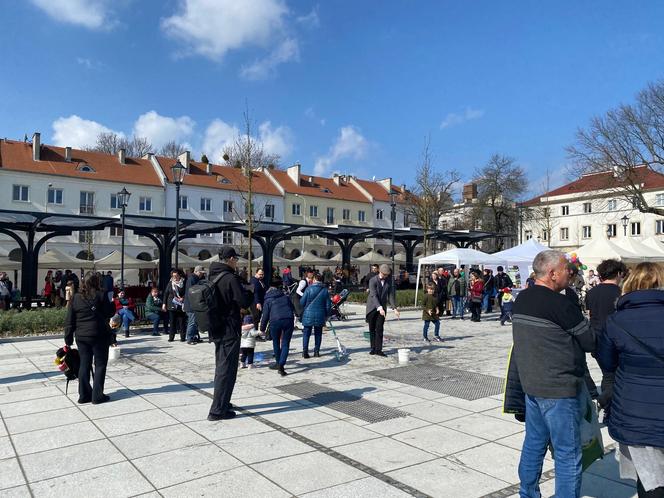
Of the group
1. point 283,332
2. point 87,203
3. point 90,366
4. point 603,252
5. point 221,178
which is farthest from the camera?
point 221,178

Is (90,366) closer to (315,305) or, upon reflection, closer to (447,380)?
(315,305)

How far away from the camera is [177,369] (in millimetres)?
8609

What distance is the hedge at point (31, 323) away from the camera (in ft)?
40.8

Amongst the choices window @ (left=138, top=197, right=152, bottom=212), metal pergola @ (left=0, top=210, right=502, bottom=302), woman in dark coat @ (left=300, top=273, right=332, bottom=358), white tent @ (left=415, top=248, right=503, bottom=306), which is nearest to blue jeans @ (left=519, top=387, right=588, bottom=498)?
woman in dark coat @ (left=300, top=273, right=332, bottom=358)

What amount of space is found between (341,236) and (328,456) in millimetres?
23257

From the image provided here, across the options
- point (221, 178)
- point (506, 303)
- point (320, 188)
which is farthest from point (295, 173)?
point (506, 303)

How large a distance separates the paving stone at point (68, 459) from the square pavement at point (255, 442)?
12mm

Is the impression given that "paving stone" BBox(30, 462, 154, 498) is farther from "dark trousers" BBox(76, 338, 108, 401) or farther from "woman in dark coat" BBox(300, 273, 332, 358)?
"woman in dark coat" BBox(300, 273, 332, 358)

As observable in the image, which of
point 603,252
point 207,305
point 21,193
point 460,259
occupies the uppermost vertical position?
point 21,193

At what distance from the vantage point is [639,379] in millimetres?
2756

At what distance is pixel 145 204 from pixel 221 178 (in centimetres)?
849

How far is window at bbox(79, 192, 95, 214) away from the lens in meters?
41.5

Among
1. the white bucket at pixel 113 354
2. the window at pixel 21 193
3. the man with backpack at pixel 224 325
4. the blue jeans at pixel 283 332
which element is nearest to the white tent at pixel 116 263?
the window at pixel 21 193

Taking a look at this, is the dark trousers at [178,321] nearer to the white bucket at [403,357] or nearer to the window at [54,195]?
the white bucket at [403,357]
